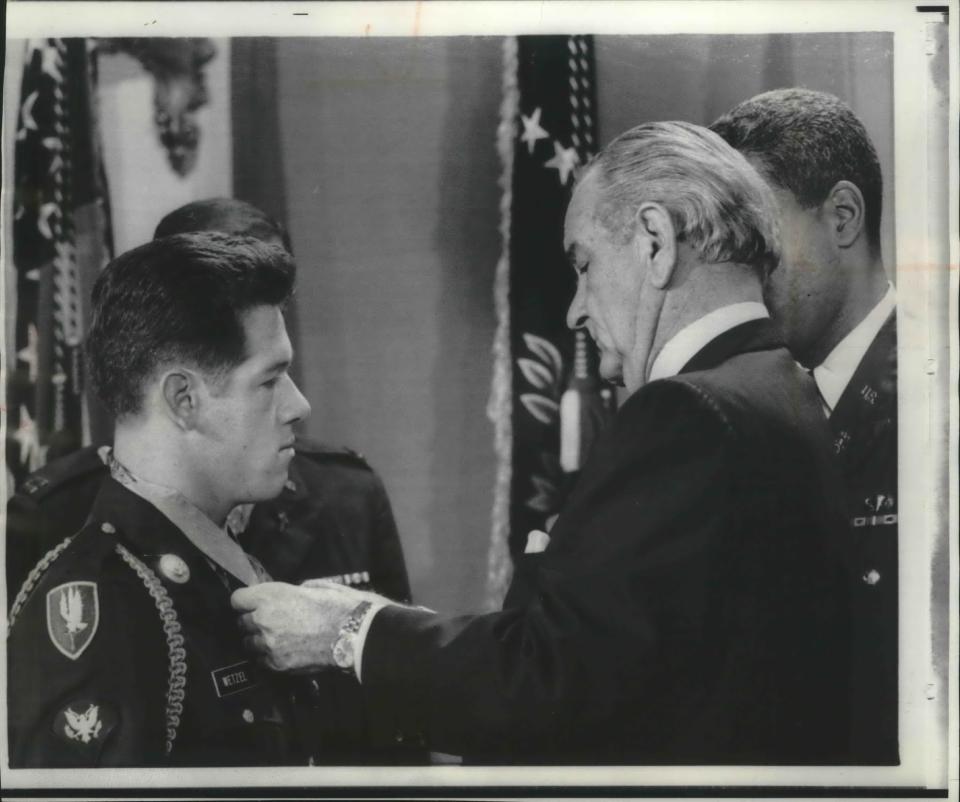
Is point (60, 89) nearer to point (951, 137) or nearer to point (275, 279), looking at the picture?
point (275, 279)

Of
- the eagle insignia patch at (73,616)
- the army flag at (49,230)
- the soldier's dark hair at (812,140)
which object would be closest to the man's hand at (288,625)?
the eagle insignia patch at (73,616)

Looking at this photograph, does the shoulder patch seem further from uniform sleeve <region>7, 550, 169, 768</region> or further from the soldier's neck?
the soldier's neck

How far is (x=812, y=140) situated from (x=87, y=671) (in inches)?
64.5

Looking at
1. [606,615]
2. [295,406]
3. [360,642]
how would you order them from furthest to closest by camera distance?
[295,406] → [360,642] → [606,615]

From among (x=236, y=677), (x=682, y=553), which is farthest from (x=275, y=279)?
(x=682, y=553)

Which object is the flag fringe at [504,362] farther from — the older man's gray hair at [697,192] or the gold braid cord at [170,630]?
the gold braid cord at [170,630]

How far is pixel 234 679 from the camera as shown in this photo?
6.74ft

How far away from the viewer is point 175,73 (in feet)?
7.55

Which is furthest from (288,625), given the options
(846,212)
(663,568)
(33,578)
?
(846,212)

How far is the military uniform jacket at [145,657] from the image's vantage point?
2.03 meters

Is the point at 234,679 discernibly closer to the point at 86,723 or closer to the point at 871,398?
the point at 86,723

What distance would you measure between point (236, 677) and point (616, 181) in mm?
1087

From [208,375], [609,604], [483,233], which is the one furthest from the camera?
[483,233]

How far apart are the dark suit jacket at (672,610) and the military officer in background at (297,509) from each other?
0.19m
